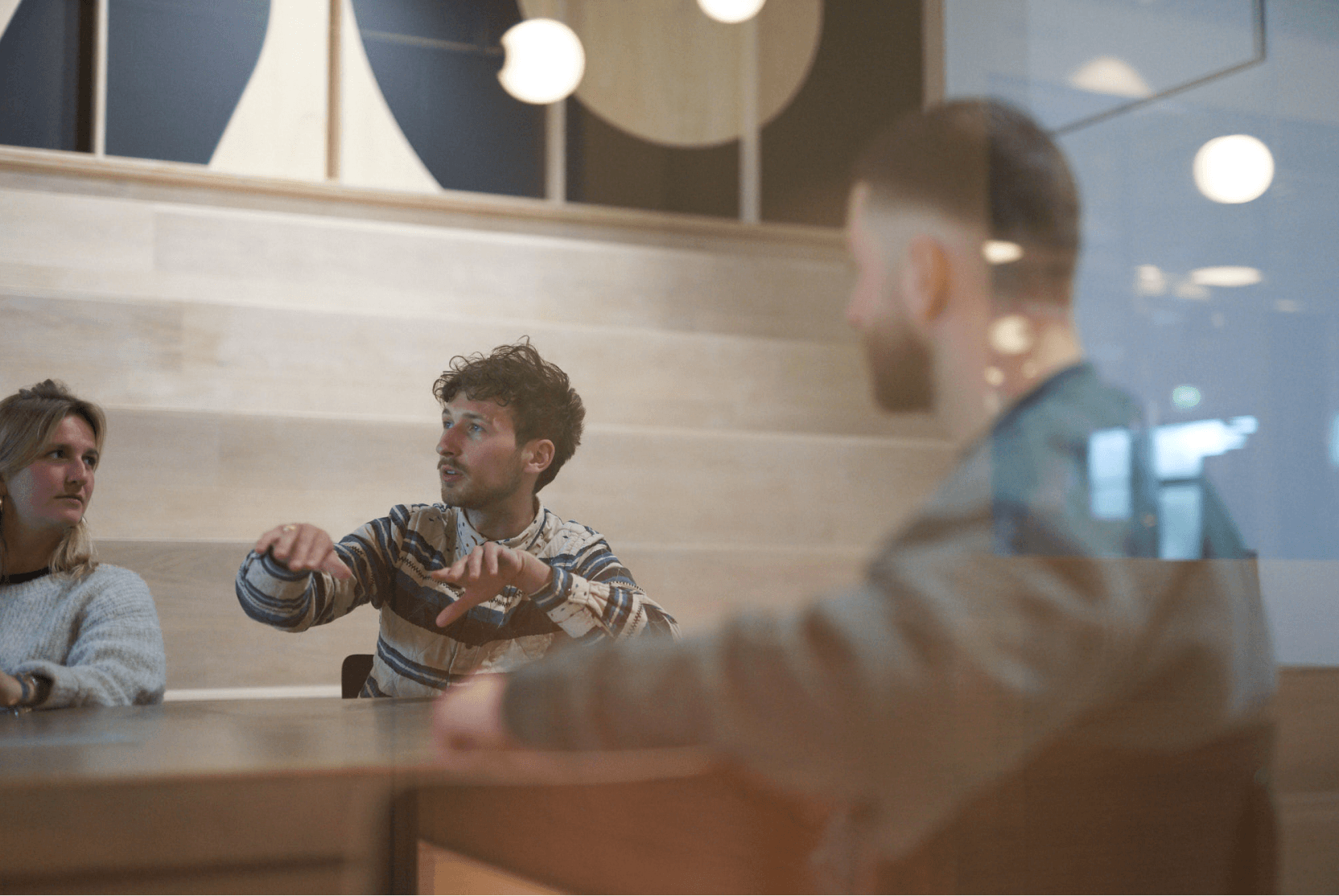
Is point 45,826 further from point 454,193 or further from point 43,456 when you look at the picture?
point 454,193

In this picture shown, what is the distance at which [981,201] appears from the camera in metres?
0.29

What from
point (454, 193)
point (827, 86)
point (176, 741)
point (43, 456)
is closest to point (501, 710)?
point (176, 741)

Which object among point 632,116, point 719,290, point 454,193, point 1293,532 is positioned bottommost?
point 1293,532

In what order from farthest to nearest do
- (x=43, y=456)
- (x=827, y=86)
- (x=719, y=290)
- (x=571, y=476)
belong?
(x=719, y=290)
(x=571, y=476)
(x=827, y=86)
(x=43, y=456)

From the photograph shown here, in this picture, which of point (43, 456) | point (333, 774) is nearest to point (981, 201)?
point (333, 774)

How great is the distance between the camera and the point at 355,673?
4.53 ft

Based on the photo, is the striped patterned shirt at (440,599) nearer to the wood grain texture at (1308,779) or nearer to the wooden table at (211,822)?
the wooden table at (211,822)

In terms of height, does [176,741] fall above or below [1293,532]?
below

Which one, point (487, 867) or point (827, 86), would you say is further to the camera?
point (827, 86)

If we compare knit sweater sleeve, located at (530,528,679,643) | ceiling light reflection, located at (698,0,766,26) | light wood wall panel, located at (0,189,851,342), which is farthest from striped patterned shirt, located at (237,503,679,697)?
ceiling light reflection, located at (698,0,766,26)

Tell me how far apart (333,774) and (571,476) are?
5.78ft

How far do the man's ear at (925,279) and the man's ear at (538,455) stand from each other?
1.07 metres

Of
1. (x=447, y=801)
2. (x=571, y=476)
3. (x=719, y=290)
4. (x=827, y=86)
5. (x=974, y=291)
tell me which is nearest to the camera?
(x=974, y=291)

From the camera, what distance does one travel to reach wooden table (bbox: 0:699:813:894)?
32cm
